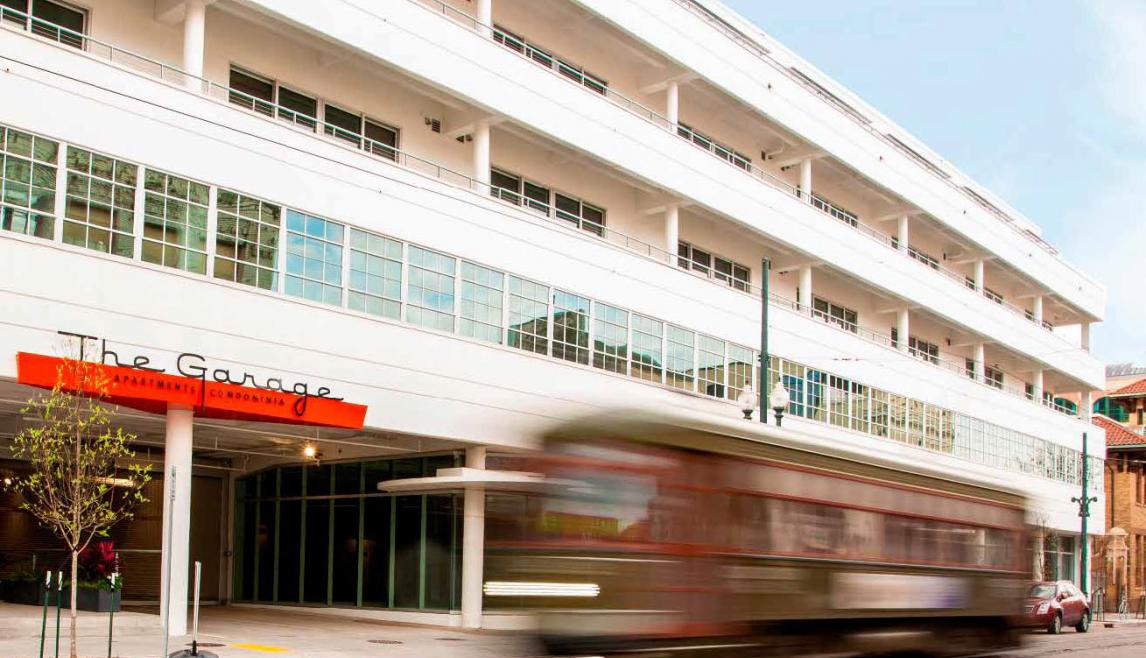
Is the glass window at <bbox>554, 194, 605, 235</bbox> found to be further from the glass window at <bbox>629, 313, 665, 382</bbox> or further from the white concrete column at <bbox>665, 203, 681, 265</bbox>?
the glass window at <bbox>629, 313, 665, 382</bbox>

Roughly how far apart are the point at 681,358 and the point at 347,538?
9.90 m

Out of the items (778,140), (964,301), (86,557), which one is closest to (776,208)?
(778,140)

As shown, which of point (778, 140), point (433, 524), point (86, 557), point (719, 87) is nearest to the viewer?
point (86, 557)

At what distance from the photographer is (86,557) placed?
25.0 metres

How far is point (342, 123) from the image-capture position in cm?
2791

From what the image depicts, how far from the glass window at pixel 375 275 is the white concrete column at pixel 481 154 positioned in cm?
360

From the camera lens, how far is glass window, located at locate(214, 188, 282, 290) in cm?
2267

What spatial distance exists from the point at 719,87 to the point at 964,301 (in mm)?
18905

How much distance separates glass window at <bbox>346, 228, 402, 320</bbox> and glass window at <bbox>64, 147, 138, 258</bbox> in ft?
16.1

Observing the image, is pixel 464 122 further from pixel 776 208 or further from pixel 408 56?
pixel 776 208

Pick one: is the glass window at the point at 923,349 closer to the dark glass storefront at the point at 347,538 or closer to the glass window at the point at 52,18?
the dark glass storefront at the point at 347,538

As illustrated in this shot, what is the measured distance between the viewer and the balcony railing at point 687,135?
96.0 feet

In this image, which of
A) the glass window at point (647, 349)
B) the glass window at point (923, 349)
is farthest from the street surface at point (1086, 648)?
the glass window at point (923, 349)

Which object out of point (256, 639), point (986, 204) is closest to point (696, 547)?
point (256, 639)
